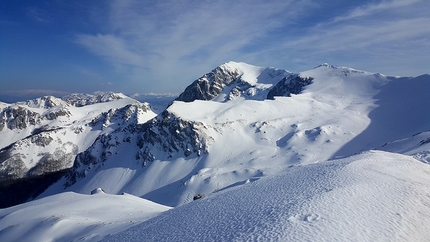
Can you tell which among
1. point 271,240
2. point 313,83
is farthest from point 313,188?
point 313,83

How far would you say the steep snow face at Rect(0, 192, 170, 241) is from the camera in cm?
2011

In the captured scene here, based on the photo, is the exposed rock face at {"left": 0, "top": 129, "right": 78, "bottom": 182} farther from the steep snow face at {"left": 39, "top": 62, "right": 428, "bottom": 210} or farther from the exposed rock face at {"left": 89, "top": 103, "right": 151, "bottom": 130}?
the steep snow face at {"left": 39, "top": 62, "right": 428, "bottom": 210}

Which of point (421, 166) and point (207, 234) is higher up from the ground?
point (207, 234)

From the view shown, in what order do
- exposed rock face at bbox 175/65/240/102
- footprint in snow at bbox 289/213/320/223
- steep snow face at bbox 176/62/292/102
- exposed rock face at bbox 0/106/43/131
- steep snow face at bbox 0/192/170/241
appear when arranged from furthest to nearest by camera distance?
1. exposed rock face at bbox 0/106/43/131
2. exposed rock face at bbox 175/65/240/102
3. steep snow face at bbox 176/62/292/102
4. steep snow face at bbox 0/192/170/241
5. footprint in snow at bbox 289/213/320/223

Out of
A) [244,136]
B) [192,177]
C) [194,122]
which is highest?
[194,122]

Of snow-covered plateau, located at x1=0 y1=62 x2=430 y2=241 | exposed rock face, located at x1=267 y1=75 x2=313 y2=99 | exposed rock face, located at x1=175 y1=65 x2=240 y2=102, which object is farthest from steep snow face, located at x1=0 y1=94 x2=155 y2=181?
exposed rock face, located at x1=267 y1=75 x2=313 y2=99

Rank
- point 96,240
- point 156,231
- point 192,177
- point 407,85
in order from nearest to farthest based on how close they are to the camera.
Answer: point 156,231 < point 96,240 < point 192,177 < point 407,85

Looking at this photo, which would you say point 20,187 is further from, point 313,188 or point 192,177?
point 313,188

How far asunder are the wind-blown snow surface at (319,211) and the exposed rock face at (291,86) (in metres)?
121

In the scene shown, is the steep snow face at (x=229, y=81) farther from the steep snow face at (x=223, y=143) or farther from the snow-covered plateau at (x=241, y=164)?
the steep snow face at (x=223, y=143)

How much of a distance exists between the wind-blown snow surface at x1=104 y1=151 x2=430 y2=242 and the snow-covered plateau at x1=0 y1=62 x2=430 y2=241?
7 cm

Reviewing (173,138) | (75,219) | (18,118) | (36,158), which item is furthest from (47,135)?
(75,219)

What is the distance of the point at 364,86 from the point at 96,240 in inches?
4833

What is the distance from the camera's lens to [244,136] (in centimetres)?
8631
